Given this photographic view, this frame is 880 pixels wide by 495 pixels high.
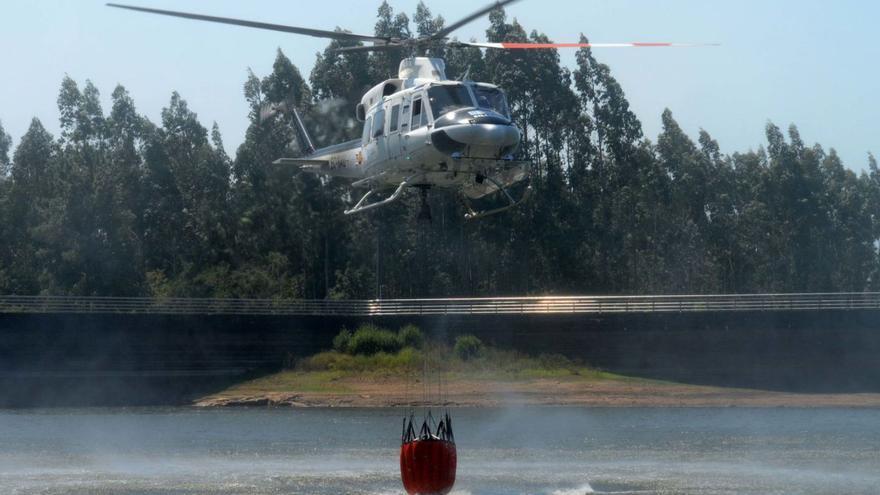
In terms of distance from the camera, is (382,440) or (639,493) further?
(382,440)

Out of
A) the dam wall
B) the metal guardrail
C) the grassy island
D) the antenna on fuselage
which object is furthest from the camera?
the metal guardrail

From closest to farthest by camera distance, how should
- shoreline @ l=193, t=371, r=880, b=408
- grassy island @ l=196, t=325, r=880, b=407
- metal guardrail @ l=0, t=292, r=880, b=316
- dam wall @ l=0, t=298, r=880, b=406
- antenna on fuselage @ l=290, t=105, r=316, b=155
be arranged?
1. antenna on fuselage @ l=290, t=105, r=316, b=155
2. shoreline @ l=193, t=371, r=880, b=408
3. grassy island @ l=196, t=325, r=880, b=407
4. dam wall @ l=0, t=298, r=880, b=406
5. metal guardrail @ l=0, t=292, r=880, b=316

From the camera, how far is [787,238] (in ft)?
255

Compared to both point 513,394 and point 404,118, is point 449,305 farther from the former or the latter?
point 404,118

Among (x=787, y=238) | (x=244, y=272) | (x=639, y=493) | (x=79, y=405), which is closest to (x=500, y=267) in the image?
(x=244, y=272)

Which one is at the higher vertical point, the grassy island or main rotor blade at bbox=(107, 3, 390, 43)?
main rotor blade at bbox=(107, 3, 390, 43)

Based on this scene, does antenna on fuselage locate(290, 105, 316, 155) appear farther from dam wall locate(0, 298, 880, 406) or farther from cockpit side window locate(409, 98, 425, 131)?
dam wall locate(0, 298, 880, 406)

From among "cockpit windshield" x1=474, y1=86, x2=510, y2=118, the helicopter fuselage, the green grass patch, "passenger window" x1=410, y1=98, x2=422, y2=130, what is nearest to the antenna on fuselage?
the helicopter fuselage

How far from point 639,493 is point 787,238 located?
166 feet

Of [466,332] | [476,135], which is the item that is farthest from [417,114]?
[466,332]

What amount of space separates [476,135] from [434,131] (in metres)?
0.96

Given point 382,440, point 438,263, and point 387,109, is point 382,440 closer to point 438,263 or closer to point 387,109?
point 387,109

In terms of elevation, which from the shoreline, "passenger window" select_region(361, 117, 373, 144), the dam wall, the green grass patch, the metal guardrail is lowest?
the shoreline

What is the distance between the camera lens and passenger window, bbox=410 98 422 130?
89.0ft
